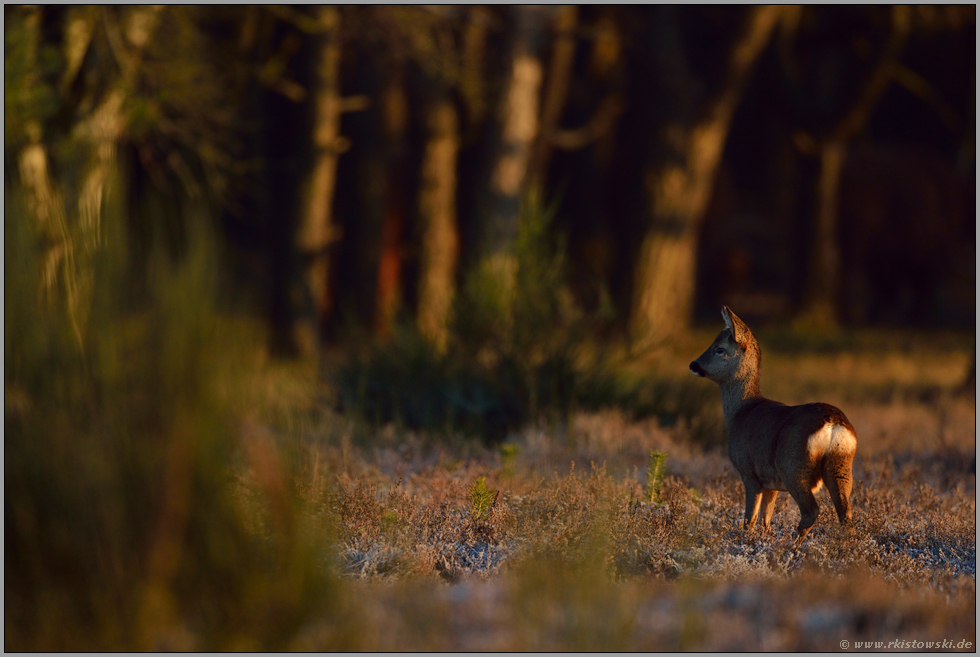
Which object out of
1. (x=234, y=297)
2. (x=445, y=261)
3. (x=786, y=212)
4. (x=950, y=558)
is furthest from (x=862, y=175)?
(x=234, y=297)

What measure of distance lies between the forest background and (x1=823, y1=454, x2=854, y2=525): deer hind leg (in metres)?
0.28

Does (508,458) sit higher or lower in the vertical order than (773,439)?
lower

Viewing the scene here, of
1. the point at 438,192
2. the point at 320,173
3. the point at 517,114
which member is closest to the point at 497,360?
the point at 517,114

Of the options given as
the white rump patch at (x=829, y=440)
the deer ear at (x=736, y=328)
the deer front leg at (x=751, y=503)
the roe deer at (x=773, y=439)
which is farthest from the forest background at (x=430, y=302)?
the deer ear at (x=736, y=328)

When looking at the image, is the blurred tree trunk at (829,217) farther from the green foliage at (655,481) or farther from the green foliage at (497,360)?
the green foliage at (655,481)

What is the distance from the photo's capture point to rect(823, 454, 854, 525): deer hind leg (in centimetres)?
468

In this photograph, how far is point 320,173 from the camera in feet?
45.5

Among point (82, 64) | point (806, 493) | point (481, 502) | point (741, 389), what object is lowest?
point (481, 502)

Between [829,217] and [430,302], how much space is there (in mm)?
10803

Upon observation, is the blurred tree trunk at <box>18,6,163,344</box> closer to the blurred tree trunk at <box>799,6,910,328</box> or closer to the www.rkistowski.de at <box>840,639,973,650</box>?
the www.rkistowski.de at <box>840,639,973,650</box>

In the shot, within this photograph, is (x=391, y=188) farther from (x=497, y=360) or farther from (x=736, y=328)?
(x=736, y=328)

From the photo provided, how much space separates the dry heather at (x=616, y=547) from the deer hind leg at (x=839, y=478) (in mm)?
265

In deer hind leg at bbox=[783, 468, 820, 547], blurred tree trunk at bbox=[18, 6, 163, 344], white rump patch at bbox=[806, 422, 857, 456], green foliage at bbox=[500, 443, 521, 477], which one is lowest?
green foliage at bbox=[500, 443, 521, 477]

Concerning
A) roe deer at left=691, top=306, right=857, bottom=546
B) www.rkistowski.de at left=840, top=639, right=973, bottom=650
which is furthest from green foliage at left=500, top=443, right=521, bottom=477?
www.rkistowski.de at left=840, top=639, right=973, bottom=650
